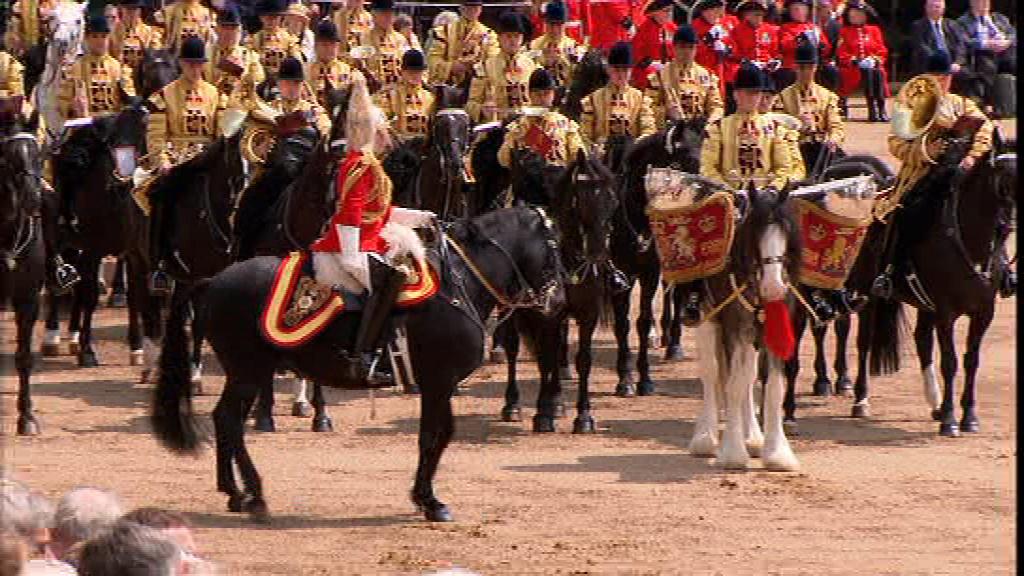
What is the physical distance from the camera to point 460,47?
23453mm

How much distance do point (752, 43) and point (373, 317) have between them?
11892mm

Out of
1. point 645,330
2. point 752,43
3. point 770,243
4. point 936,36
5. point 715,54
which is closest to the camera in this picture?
point 770,243

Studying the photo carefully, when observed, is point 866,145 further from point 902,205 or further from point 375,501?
point 375,501

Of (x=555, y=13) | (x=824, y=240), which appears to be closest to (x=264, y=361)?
(x=824, y=240)

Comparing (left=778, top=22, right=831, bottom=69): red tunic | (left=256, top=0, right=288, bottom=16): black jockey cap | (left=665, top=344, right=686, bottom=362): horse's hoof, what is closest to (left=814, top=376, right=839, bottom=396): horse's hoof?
(left=665, top=344, right=686, bottom=362): horse's hoof

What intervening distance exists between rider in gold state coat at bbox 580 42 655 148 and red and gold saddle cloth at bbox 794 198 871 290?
12.6ft

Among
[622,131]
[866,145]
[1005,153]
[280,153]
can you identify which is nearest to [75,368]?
[280,153]

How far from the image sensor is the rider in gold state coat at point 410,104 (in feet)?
69.4

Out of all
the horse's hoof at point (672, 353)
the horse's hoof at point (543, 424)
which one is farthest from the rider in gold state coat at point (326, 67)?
the horse's hoof at point (543, 424)

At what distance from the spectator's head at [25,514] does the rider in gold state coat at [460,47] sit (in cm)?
1567

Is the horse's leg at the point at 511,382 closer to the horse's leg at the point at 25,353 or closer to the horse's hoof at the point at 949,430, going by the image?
the horse's hoof at the point at 949,430

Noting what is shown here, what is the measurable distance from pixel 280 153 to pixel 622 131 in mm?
3477

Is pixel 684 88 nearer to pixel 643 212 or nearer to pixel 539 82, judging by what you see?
pixel 643 212

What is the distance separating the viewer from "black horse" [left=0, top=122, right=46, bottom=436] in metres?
16.6
